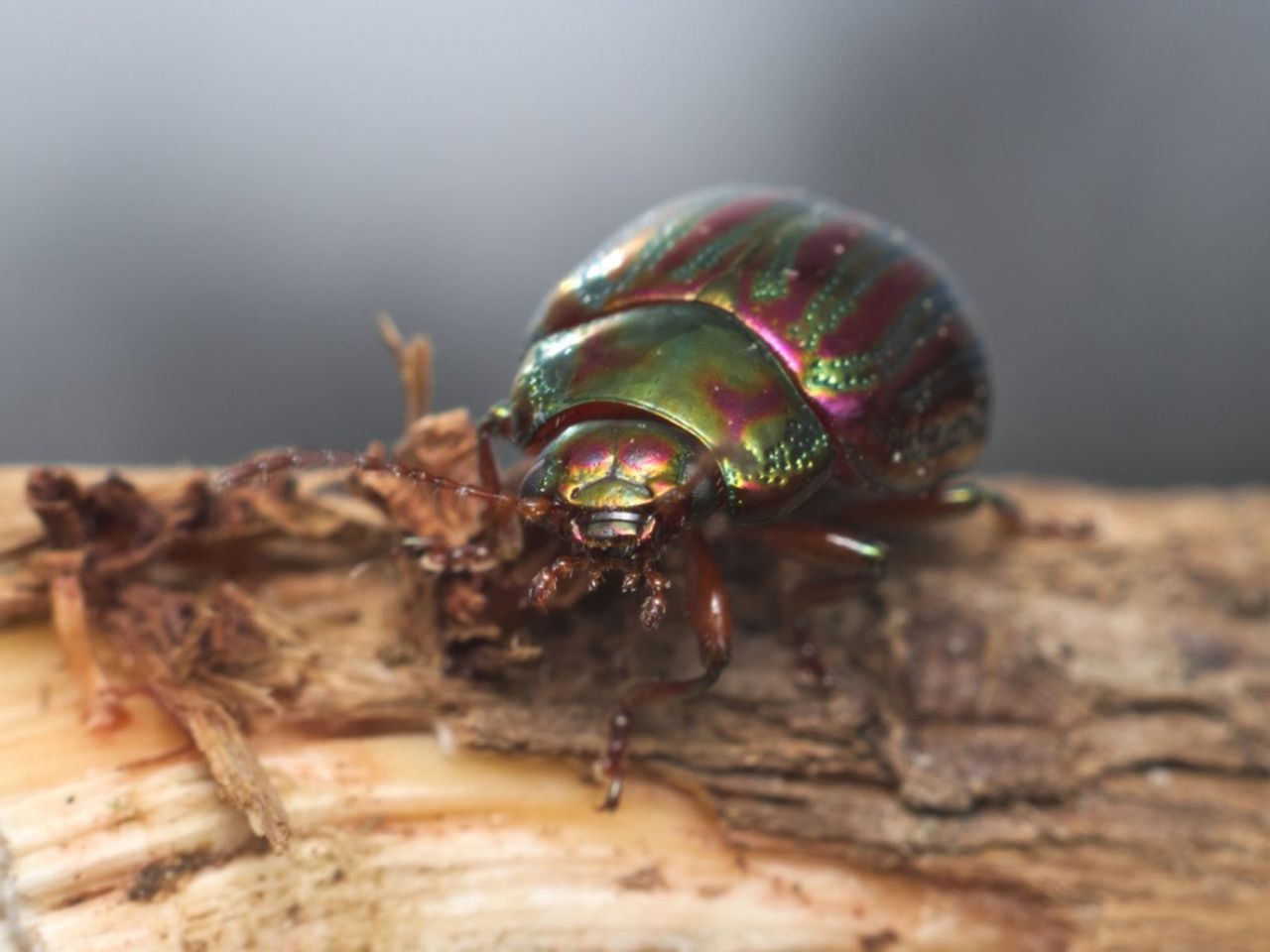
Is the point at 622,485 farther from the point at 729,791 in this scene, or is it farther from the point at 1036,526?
the point at 1036,526

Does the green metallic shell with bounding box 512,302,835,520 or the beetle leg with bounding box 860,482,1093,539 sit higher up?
the green metallic shell with bounding box 512,302,835,520

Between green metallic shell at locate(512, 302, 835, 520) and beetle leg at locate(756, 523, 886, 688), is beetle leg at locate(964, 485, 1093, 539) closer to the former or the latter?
beetle leg at locate(756, 523, 886, 688)

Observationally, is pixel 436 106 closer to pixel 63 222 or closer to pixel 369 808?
pixel 63 222

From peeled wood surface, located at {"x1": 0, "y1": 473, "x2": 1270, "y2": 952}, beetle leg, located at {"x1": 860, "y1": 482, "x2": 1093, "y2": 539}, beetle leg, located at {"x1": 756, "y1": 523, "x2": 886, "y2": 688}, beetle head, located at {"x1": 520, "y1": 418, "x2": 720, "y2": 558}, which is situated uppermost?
beetle head, located at {"x1": 520, "y1": 418, "x2": 720, "y2": 558}

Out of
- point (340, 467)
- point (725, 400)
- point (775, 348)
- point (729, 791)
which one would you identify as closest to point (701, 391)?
point (725, 400)

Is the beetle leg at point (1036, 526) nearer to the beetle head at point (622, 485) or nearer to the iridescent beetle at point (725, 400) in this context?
the iridescent beetle at point (725, 400)

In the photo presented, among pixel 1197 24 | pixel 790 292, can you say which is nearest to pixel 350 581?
pixel 790 292

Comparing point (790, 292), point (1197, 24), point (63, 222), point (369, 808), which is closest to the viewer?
point (369, 808)

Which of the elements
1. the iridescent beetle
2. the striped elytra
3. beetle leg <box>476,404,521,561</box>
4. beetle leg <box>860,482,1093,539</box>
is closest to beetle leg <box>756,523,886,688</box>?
the iridescent beetle
